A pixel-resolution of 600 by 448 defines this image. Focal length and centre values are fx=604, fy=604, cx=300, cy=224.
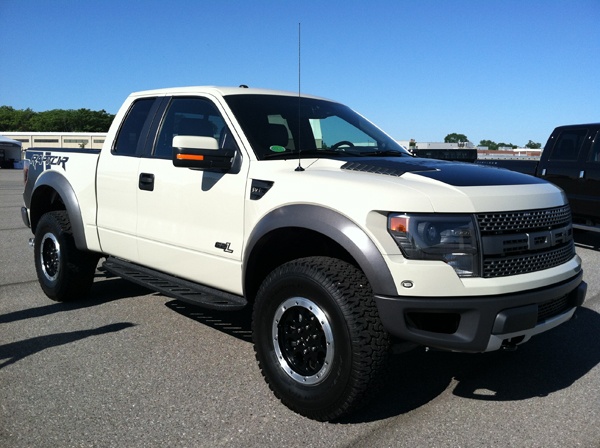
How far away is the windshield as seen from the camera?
14.0 feet

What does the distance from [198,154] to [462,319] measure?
6.25 ft

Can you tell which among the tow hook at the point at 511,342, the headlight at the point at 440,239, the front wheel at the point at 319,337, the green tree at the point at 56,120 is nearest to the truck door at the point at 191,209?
the front wheel at the point at 319,337

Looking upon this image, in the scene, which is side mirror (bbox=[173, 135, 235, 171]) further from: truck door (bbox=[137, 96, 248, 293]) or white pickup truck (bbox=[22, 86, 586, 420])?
truck door (bbox=[137, 96, 248, 293])

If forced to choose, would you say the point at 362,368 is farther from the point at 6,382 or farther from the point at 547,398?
the point at 6,382


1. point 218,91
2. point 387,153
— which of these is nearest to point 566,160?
point 387,153

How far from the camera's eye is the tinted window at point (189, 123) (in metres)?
4.51

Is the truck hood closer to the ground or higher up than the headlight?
higher up

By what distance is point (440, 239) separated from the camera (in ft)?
10.3

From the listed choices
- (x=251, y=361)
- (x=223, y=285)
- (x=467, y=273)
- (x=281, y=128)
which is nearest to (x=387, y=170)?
(x=467, y=273)

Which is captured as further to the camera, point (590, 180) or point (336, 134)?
point (590, 180)

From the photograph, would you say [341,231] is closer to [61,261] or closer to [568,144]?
[61,261]

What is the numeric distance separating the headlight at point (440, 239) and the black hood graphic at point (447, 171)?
0.31 metres

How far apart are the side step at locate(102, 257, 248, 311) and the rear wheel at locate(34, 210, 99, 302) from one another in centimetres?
54

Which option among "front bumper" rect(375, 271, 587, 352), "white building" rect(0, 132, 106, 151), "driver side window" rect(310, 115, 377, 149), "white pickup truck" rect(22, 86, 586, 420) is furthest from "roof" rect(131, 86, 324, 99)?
"white building" rect(0, 132, 106, 151)
